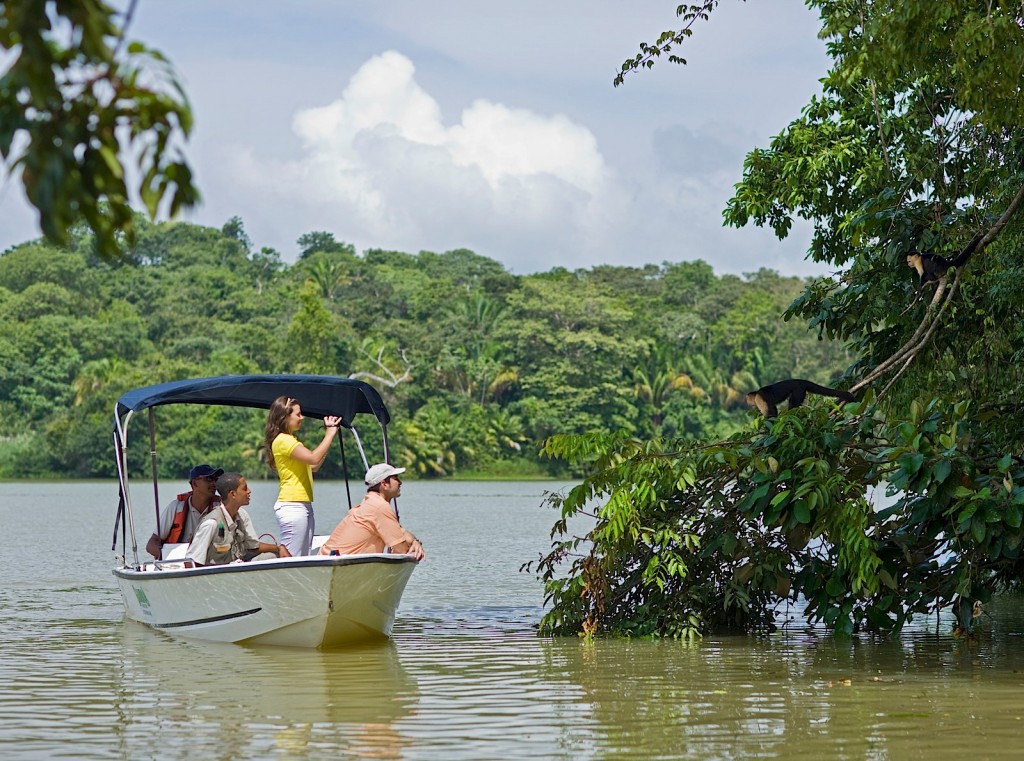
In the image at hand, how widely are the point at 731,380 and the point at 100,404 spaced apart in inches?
1163

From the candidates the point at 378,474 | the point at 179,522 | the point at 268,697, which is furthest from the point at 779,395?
the point at 179,522

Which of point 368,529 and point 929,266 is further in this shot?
point 929,266

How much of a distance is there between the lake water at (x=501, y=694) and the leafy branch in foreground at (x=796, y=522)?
1.24ft

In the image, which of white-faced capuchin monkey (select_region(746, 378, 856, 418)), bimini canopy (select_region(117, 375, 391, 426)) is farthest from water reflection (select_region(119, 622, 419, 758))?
white-faced capuchin monkey (select_region(746, 378, 856, 418))

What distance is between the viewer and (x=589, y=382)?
69.3 m

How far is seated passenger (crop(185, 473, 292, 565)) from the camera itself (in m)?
11.3

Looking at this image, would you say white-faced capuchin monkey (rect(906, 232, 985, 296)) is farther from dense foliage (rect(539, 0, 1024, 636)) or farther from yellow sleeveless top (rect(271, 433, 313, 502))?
yellow sleeveless top (rect(271, 433, 313, 502))

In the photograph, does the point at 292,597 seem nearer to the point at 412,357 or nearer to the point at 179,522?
the point at 179,522

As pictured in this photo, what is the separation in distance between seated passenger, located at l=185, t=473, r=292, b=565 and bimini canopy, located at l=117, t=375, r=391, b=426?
3.51ft

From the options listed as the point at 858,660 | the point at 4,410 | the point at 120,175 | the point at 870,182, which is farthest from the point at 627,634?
the point at 4,410

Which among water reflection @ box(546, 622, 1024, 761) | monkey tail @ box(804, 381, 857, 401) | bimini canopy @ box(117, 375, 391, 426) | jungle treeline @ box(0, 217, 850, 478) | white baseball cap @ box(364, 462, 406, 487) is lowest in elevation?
water reflection @ box(546, 622, 1024, 761)

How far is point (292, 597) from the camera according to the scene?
10.7 m

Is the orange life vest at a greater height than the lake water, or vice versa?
the orange life vest

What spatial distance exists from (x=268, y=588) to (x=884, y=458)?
460 centimetres
